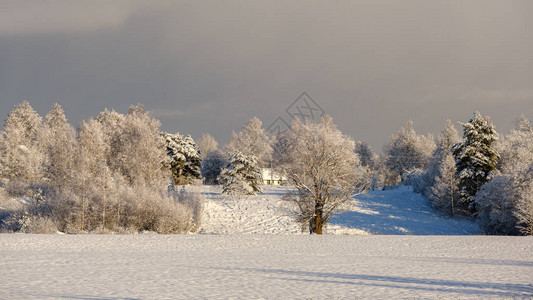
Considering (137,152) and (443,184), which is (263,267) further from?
(443,184)

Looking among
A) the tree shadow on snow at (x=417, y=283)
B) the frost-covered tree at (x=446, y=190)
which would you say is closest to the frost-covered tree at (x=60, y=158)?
the tree shadow on snow at (x=417, y=283)

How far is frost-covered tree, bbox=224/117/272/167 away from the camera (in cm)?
7256

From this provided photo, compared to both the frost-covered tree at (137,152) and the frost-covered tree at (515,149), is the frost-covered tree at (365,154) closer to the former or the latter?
the frost-covered tree at (515,149)

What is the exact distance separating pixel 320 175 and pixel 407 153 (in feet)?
206

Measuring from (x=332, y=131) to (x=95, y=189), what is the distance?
17.7 meters

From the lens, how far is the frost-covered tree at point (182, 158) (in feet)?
208

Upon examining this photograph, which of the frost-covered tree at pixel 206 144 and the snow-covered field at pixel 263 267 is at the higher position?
the frost-covered tree at pixel 206 144

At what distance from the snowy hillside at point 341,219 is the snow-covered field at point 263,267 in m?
11.7

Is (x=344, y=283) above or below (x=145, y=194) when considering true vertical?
below

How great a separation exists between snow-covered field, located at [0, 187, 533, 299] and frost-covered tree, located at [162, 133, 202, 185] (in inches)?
1546

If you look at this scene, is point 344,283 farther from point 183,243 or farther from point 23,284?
point 183,243

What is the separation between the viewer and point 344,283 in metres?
12.4

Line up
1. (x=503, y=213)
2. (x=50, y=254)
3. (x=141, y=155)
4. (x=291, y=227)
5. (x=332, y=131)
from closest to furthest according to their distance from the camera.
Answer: (x=50, y=254) → (x=332, y=131) → (x=503, y=213) → (x=291, y=227) → (x=141, y=155)

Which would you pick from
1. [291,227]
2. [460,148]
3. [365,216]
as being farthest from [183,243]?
[460,148]
